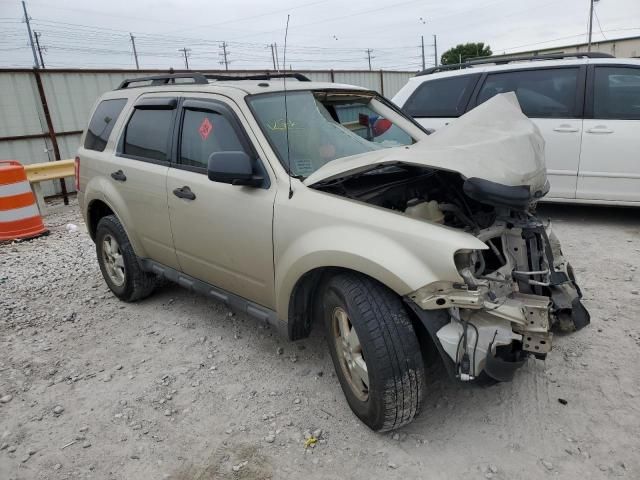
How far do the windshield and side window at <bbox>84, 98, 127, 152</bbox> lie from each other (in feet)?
5.98

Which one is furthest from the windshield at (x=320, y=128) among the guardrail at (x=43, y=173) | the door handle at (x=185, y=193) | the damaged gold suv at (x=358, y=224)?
the guardrail at (x=43, y=173)

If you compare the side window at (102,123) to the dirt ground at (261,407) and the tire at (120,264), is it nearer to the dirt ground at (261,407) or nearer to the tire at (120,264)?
the tire at (120,264)

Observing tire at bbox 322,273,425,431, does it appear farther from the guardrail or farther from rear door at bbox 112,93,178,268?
the guardrail

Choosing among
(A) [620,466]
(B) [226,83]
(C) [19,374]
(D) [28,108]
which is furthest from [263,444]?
(D) [28,108]

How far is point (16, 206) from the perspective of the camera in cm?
695

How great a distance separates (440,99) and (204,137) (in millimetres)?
4129

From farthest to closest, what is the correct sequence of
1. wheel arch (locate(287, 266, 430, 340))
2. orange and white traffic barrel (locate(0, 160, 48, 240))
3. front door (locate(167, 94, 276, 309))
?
orange and white traffic barrel (locate(0, 160, 48, 240)) < front door (locate(167, 94, 276, 309)) < wheel arch (locate(287, 266, 430, 340))

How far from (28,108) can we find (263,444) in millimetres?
9117

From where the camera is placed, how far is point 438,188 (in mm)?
3094

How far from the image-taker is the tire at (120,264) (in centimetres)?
438

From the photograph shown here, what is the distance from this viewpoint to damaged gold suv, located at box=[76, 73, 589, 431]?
7.57 ft

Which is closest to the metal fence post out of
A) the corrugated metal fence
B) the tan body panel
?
the corrugated metal fence

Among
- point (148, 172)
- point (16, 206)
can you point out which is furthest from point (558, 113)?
point (16, 206)

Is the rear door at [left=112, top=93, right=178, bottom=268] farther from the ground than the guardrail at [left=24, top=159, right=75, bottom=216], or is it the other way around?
the rear door at [left=112, top=93, right=178, bottom=268]
